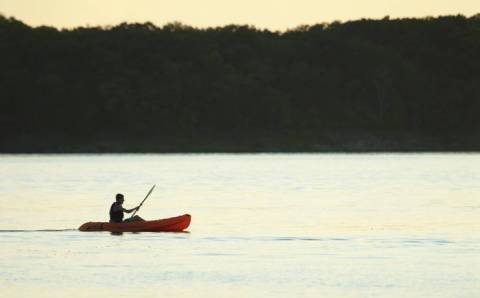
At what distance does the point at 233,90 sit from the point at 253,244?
107557 millimetres

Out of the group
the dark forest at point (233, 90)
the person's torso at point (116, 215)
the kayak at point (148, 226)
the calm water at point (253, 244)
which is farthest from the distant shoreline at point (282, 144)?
the person's torso at point (116, 215)

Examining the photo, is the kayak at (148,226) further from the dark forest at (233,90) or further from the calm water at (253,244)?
the dark forest at (233,90)

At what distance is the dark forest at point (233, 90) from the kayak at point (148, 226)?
95617mm

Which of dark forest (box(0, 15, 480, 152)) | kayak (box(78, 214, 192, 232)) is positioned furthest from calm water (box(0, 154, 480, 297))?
dark forest (box(0, 15, 480, 152))

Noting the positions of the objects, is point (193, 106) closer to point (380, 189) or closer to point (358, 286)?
point (380, 189)

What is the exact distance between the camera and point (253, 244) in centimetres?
3634

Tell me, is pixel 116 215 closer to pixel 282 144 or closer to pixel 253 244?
pixel 253 244

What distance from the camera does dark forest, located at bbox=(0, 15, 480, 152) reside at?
453ft

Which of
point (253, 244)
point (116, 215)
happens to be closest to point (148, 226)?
point (116, 215)

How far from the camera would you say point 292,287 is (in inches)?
1102

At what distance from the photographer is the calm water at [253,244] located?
28188 mm

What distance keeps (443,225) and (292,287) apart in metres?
14.5

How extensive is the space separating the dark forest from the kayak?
95617mm

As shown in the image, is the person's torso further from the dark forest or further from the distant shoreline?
the distant shoreline
